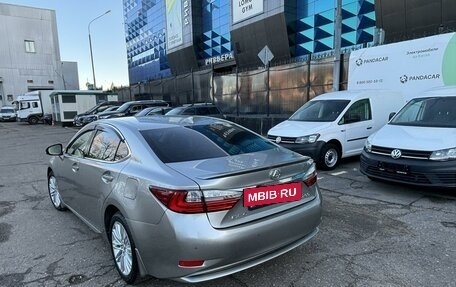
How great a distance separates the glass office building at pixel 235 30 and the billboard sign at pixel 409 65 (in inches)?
140

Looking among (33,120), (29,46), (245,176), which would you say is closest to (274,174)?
(245,176)

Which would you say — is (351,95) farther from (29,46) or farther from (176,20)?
(29,46)

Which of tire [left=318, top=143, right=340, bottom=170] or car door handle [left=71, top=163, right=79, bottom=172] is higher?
car door handle [left=71, top=163, right=79, bottom=172]

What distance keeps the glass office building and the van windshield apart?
14.0 ft

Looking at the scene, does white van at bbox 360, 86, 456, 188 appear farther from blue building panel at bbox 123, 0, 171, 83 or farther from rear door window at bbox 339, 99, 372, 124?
blue building panel at bbox 123, 0, 171, 83

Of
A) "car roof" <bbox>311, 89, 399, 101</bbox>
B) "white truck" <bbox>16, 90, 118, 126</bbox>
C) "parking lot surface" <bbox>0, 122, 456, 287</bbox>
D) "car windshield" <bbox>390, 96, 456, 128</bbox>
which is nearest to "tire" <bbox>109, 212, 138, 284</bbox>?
"parking lot surface" <bbox>0, 122, 456, 287</bbox>

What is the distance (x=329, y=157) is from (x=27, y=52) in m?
54.0

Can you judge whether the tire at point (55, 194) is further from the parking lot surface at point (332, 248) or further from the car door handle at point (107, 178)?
the car door handle at point (107, 178)

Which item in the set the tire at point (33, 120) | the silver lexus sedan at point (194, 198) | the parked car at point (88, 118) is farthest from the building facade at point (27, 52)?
the silver lexus sedan at point (194, 198)

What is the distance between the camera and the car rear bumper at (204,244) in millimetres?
2564

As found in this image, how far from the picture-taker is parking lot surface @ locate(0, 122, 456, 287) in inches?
126

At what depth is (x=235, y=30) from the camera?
31812 mm

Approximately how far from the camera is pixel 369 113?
27.9 ft

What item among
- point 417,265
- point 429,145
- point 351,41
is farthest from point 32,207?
point 351,41
